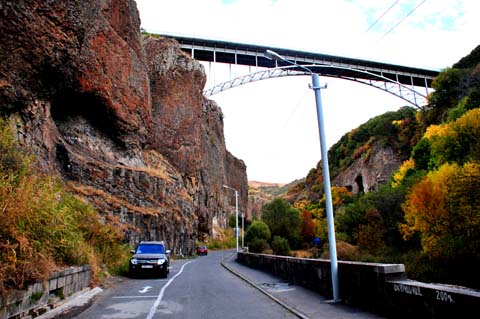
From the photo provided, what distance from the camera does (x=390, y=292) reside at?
7.02 m

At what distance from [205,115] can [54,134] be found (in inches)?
2026

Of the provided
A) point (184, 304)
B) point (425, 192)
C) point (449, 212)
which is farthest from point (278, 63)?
point (184, 304)

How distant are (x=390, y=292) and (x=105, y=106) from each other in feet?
87.7

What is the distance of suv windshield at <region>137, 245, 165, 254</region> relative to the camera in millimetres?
17875

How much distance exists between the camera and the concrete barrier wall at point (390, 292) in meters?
5.25

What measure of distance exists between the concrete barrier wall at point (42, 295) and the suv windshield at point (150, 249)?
6745 millimetres

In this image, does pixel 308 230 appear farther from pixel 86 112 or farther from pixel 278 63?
pixel 86 112

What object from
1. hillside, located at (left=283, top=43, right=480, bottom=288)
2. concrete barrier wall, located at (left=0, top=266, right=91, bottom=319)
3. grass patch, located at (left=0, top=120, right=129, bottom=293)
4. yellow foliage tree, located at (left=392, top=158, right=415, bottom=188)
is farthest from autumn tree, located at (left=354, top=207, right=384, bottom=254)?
concrete barrier wall, located at (left=0, top=266, right=91, bottom=319)

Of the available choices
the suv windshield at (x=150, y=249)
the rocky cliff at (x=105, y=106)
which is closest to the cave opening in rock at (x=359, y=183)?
the rocky cliff at (x=105, y=106)

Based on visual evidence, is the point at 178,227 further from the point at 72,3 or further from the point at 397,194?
the point at 397,194

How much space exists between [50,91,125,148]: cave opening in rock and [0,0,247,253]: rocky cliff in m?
0.08

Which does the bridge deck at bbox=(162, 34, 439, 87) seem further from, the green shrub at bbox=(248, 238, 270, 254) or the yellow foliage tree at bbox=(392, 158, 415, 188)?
the green shrub at bbox=(248, 238, 270, 254)

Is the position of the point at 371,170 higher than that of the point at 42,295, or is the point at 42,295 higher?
the point at 371,170

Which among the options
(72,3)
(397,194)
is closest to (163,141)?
(72,3)
